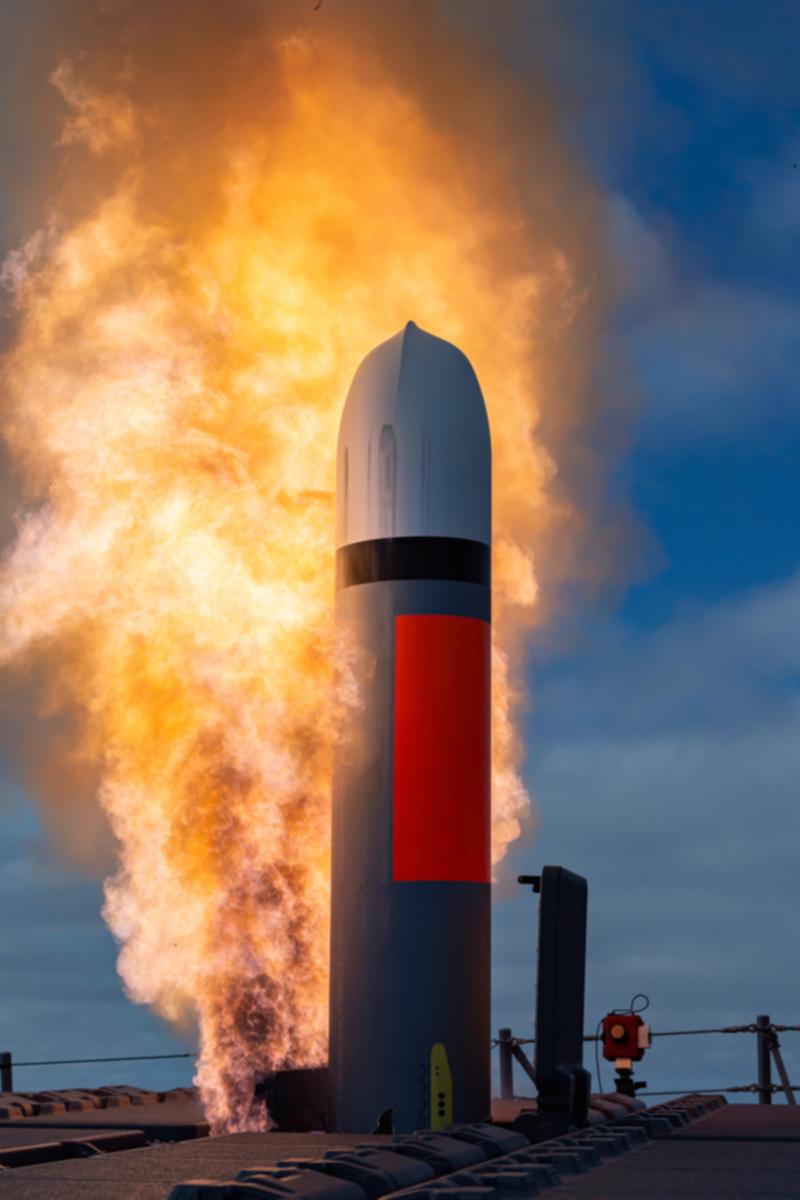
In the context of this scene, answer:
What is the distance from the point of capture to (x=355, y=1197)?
533 inches

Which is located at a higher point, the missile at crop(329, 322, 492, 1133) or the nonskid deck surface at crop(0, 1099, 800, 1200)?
the missile at crop(329, 322, 492, 1133)

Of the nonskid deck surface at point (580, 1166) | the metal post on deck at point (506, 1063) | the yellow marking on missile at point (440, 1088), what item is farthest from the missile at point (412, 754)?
the metal post on deck at point (506, 1063)

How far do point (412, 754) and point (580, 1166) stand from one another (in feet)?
24.5

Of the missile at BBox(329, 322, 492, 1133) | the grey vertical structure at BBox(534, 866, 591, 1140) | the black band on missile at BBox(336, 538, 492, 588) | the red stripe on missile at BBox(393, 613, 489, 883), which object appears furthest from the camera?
the black band on missile at BBox(336, 538, 492, 588)

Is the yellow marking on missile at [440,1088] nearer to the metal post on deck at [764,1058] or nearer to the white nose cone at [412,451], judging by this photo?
the white nose cone at [412,451]

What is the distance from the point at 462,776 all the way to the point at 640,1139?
5.27 metres

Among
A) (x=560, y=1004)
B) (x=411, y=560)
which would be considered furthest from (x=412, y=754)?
(x=560, y=1004)

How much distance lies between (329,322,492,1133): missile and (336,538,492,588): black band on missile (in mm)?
21

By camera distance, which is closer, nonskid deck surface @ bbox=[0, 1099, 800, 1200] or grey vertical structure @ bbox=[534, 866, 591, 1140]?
nonskid deck surface @ bbox=[0, 1099, 800, 1200]

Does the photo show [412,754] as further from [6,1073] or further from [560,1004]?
[6,1073]

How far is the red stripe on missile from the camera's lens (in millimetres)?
22641

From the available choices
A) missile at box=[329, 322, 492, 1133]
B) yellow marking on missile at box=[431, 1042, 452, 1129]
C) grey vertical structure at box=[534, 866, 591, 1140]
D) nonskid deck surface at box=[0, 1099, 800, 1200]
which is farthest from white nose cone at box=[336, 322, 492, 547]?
nonskid deck surface at box=[0, 1099, 800, 1200]

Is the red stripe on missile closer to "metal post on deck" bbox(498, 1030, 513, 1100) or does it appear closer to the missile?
the missile

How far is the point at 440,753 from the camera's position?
2294 cm
